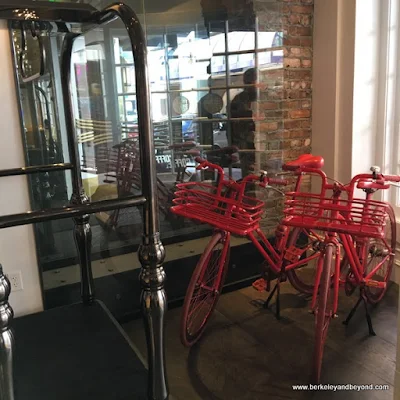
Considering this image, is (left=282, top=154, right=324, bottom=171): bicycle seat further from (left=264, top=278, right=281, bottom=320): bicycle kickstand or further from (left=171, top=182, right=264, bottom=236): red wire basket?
(left=264, top=278, right=281, bottom=320): bicycle kickstand

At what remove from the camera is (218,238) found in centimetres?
229

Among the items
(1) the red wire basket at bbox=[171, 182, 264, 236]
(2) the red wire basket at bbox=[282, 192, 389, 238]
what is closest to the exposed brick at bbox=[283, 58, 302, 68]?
(1) the red wire basket at bbox=[171, 182, 264, 236]

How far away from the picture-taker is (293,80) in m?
3.10

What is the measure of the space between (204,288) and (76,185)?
2.94 ft

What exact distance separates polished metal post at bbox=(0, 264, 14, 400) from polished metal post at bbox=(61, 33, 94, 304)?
2.61ft

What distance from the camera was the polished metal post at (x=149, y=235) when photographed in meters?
1.19

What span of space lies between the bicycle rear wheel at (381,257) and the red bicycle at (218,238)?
1.32 feet

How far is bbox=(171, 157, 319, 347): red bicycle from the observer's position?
208cm

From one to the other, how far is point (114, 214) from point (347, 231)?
145cm

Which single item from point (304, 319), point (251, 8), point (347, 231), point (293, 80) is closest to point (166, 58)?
point (251, 8)

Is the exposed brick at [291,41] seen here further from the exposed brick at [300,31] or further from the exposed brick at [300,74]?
the exposed brick at [300,74]

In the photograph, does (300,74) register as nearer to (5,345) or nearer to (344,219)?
→ (344,219)

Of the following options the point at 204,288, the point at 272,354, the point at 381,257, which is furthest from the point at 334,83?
the point at 272,354

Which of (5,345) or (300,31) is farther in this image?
(300,31)
